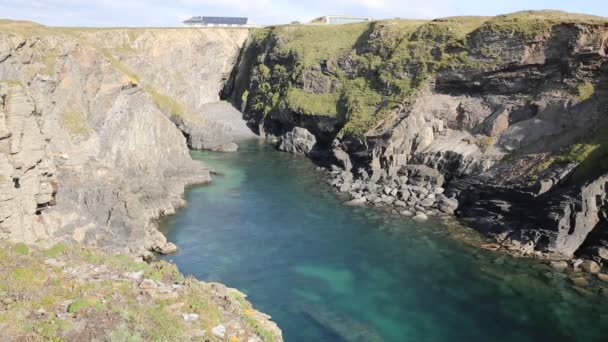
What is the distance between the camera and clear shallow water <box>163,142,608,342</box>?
33.9 metres

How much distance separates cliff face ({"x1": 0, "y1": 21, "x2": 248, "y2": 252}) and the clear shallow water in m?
5.38

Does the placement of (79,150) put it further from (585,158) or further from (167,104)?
(585,158)

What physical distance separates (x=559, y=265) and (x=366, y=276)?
658 inches

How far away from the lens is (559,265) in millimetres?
43344

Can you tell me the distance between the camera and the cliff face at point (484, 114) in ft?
162

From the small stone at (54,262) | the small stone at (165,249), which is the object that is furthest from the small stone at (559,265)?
the small stone at (54,262)

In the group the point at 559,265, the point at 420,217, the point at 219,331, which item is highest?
the point at 219,331

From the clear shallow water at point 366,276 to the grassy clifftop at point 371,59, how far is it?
26.8m

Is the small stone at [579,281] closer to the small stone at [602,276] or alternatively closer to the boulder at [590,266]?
the small stone at [602,276]

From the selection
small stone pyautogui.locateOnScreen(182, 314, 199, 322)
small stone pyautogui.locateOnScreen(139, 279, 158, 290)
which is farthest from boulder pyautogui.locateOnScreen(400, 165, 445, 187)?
small stone pyautogui.locateOnScreen(182, 314, 199, 322)

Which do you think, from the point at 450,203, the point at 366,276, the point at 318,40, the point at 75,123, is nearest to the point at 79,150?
the point at 75,123

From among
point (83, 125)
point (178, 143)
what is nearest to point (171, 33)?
point (178, 143)

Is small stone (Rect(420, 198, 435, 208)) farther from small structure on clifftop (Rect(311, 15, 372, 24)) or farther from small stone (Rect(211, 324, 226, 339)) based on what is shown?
small structure on clifftop (Rect(311, 15, 372, 24))

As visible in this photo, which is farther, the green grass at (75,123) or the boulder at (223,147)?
the boulder at (223,147)
